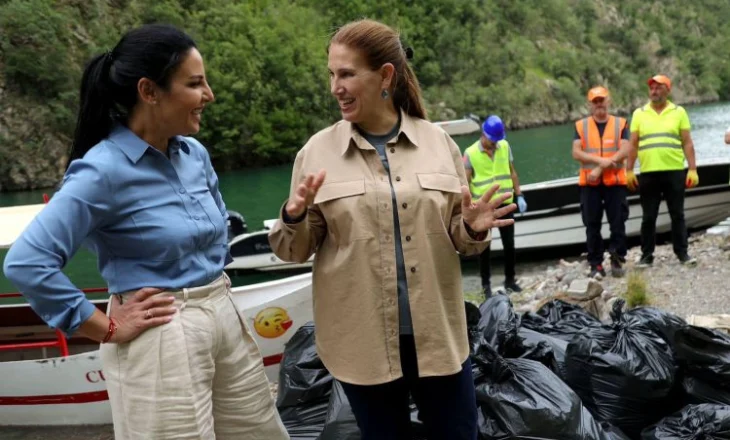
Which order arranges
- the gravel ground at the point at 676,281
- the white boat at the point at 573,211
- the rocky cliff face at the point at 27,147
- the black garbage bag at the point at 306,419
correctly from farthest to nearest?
1. the rocky cliff face at the point at 27,147
2. the white boat at the point at 573,211
3. the gravel ground at the point at 676,281
4. the black garbage bag at the point at 306,419

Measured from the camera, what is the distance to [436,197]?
1979 millimetres

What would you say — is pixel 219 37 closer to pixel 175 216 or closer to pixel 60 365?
pixel 60 365

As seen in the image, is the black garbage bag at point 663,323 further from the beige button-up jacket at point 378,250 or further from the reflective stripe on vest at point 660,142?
the reflective stripe on vest at point 660,142

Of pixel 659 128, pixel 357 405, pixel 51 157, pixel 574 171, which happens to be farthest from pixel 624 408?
pixel 51 157

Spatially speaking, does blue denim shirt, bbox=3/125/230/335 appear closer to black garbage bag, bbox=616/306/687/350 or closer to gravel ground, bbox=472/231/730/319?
black garbage bag, bbox=616/306/687/350

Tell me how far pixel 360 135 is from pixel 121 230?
0.73 metres

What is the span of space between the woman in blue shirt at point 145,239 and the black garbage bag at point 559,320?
2440 millimetres

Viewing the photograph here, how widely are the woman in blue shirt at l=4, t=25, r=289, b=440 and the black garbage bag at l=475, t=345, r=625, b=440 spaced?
53.5 inches

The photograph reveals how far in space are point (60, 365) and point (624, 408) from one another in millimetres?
3931

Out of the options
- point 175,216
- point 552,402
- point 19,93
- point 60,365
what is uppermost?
point 19,93

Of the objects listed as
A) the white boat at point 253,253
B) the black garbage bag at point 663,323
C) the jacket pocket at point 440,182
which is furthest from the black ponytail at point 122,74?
the white boat at point 253,253

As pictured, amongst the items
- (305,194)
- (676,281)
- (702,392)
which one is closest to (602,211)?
(676,281)

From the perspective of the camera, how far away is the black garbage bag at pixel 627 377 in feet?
10.7

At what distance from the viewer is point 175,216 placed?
1.91 m
